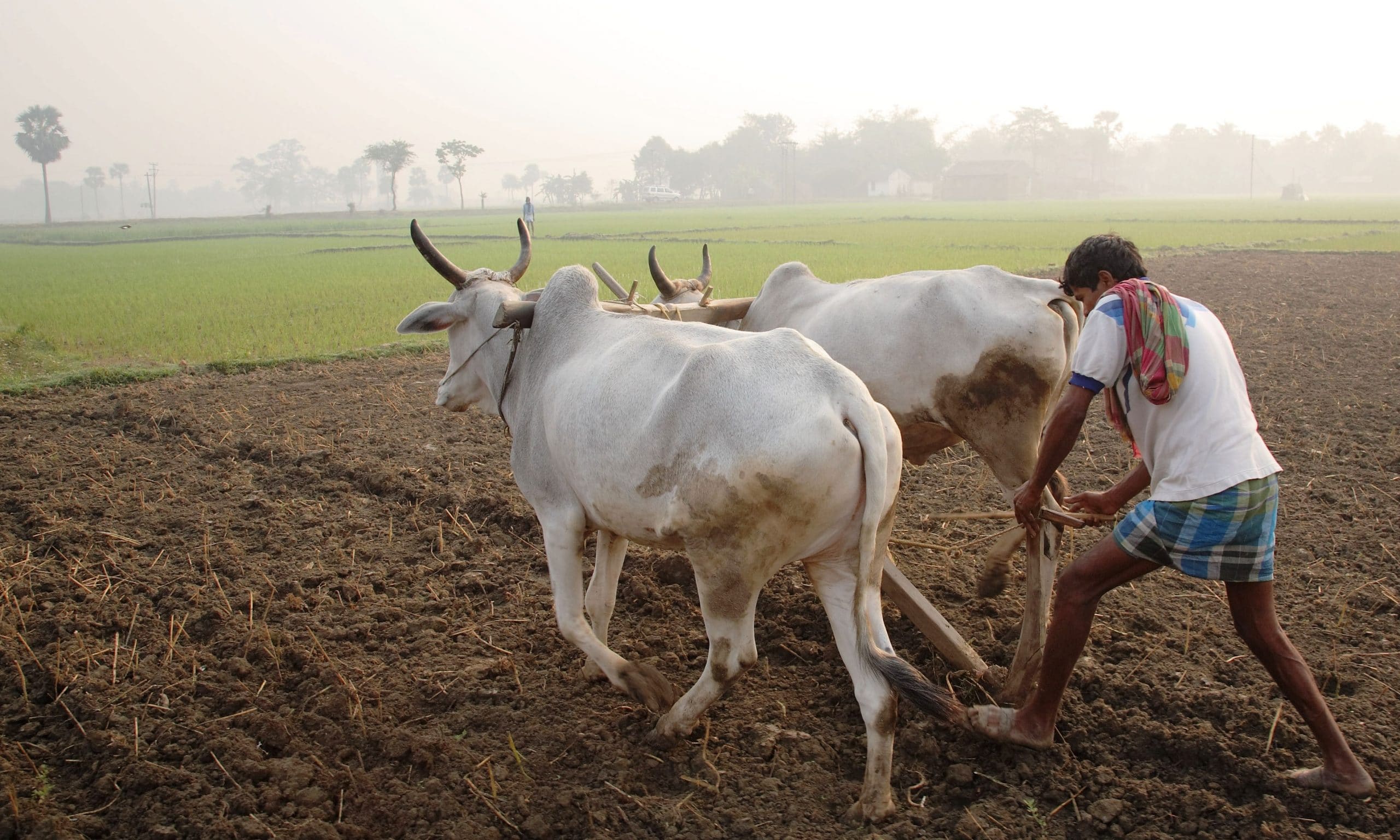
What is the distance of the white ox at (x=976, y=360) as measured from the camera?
491 centimetres

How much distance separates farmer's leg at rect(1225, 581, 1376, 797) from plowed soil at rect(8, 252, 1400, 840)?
0.28 ft

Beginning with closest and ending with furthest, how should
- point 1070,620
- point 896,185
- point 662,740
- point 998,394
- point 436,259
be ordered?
point 1070,620 → point 662,740 → point 436,259 → point 998,394 → point 896,185

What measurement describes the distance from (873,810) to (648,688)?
3.42ft

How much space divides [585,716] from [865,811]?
1317mm

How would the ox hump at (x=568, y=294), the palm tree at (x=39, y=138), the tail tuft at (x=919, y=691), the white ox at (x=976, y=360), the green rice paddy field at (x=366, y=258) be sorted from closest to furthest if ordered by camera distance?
the tail tuft at (x=919, y=691) < the ox hump at (x=568, y=294) < the white ox at (x=976, y=360) < the green rice paddy field at (x=366, y=258) < the palm tree at (x=39, y=138)

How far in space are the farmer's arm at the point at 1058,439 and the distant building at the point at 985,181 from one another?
91.5 m

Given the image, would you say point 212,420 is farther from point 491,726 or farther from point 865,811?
point 865,811

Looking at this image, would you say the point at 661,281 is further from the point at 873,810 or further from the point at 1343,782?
the point at 1343,782

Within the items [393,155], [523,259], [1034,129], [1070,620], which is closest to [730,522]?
[1070,620]

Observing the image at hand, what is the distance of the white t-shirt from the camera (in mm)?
3160

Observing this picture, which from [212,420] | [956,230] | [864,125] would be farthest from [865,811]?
[864,125]

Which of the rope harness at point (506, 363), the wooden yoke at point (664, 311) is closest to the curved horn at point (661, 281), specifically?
the wooden yoke at point (664, 311)

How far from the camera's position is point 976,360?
5.02 meters

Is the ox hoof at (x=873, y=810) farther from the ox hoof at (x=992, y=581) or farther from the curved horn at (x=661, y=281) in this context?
the curved horn at (x=661, y=281)
